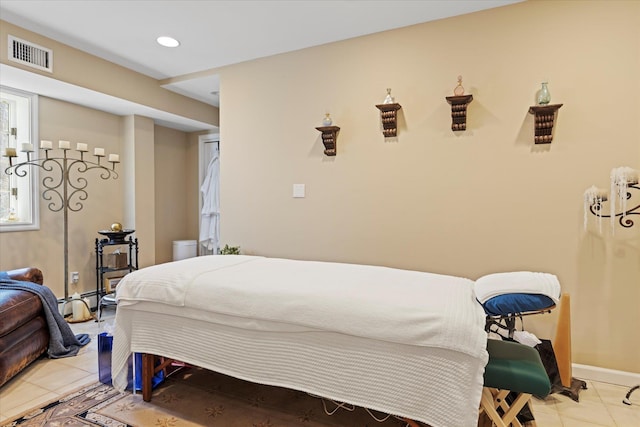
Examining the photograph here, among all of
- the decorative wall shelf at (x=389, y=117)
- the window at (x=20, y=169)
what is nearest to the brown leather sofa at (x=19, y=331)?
the window at (x=20, y=169)

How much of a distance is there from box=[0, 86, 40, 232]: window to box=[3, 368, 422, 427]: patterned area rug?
215 centimetres

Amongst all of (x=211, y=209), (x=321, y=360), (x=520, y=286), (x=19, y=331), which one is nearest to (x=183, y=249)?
(x=211, y=209)

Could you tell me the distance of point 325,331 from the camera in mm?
1567

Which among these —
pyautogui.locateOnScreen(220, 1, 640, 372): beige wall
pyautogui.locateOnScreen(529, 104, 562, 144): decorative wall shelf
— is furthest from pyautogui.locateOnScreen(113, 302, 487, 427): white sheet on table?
pyautogui.locateOnScreen(529, 104, 562, 144): decorative wall shelf

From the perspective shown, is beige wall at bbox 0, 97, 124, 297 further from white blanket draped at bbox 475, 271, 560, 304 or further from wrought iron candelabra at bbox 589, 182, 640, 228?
wrought iron candelabra at bbox 589, 182, 640, 228

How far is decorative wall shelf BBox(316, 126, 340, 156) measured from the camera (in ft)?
10.1

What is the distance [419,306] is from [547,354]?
1.40 metres

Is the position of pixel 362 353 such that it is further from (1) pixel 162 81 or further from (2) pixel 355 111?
(1) pixel 162 81

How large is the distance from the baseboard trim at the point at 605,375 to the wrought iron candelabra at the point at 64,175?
434 centimetres

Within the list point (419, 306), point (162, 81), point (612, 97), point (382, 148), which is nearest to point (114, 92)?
point (162, 81)

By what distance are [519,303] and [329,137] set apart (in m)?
2.04

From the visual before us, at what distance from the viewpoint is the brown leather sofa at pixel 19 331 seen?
87.4 inches

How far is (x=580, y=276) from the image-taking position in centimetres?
242

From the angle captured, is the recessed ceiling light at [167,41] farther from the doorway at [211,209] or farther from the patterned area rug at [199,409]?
the patterned area rug at [199,409]
